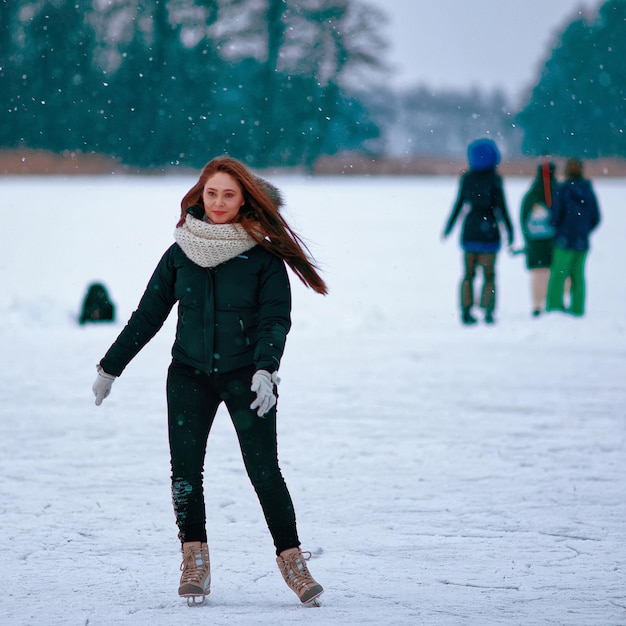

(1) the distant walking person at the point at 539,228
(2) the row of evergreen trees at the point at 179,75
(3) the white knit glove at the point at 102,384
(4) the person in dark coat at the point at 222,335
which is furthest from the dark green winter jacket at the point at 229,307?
(2) the row of evergreen trees at the point at 179,75

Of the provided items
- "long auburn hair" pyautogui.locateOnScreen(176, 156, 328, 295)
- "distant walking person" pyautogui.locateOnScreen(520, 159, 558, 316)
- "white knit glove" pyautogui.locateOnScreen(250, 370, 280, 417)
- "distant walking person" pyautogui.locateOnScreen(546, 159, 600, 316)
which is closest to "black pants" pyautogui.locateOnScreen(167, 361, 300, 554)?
"white knit glove" pyautogui.locateOnScreen(250, 370, 280, 417)

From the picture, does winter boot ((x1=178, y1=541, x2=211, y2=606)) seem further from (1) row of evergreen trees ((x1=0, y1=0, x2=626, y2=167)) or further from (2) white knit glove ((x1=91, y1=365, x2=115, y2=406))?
(1) row of evergreen trees ((x1=0, y1=0, x2=626, y2=167))

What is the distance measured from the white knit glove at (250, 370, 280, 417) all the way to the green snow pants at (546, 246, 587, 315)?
25.0 ft

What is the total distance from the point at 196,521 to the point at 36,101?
109 feet

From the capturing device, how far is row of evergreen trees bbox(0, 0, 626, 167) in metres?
33.5

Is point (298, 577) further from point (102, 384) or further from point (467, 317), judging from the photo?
point (467, 317)

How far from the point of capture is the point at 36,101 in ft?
113

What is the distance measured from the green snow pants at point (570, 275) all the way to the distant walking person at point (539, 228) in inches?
9.0

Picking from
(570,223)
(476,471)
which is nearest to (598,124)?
(570,223)

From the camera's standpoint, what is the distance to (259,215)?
3.35m

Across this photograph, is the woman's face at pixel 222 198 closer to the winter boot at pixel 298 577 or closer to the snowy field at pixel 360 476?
the winter boot at pixel 298 577

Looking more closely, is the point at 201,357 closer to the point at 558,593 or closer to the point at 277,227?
the point at 277,227

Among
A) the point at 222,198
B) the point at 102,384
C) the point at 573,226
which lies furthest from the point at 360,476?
the point at 573,226

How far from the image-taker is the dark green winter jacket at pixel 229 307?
10.6 ft
